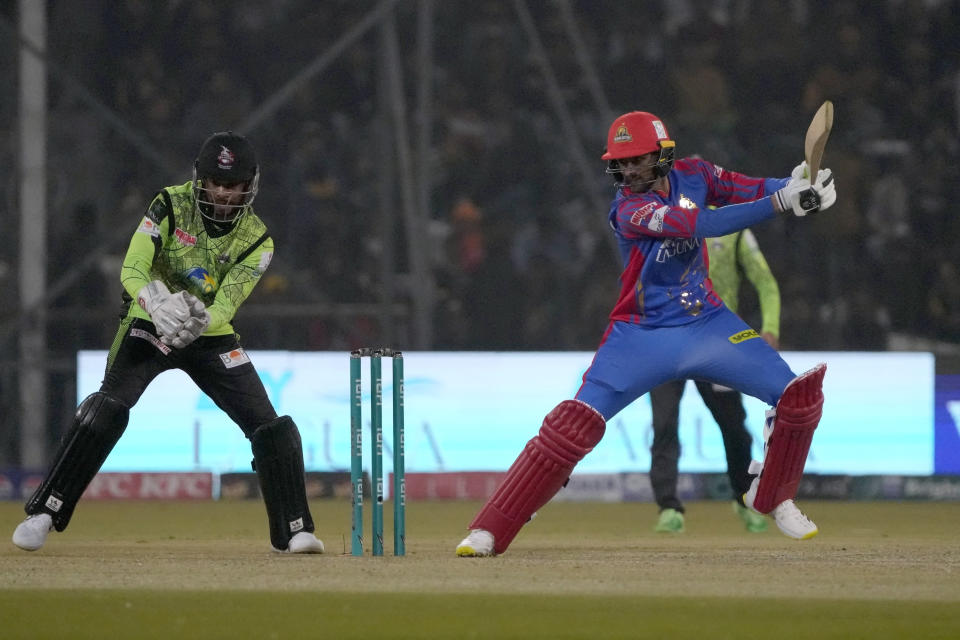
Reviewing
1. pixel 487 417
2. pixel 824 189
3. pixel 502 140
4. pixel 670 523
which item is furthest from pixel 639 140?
pixel 502 140

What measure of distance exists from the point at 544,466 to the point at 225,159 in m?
1.97

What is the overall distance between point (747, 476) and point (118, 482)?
5858mm

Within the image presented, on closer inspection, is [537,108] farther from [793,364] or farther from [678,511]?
[678,511]

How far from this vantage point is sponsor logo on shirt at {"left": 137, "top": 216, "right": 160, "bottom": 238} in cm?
716

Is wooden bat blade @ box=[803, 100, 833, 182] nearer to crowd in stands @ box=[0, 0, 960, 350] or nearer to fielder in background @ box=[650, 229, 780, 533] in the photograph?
fielder in background @ box=[650, 229, 780, 533]

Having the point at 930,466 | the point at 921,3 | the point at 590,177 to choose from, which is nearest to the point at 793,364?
the point at 930,466

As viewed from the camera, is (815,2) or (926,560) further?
(815,2)

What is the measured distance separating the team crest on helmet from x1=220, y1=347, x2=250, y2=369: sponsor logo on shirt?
32.8 inches

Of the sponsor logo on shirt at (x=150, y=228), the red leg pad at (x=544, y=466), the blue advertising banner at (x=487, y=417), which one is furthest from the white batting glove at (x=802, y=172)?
the blue advertising banner at (x=487, y=417)

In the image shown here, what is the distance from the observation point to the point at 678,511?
31.5 ft

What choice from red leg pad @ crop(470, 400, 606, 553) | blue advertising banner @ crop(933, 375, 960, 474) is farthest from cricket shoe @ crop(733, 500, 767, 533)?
blue advertising banner @ crop(933, 375, 960, 474)

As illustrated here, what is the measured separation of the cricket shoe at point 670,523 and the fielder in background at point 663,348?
7.18ft

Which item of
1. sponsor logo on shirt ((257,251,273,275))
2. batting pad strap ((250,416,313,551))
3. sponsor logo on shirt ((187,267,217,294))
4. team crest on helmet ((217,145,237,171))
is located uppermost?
team crest on helmet ((217,145,237,171))

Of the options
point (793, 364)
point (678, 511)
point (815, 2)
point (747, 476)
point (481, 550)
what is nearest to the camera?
point (481, 550)
